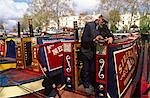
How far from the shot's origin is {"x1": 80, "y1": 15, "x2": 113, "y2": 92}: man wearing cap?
4484 mm

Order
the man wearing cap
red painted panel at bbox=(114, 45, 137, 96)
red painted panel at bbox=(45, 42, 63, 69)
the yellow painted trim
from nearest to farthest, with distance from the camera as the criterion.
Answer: red painted panel at bbox=(114, 45, 137, 96) → the man wearing cap → red painted panel at bbox=(45, 42, 63, 69) → the yellow painted trim

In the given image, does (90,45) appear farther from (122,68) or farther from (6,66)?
(6,66)

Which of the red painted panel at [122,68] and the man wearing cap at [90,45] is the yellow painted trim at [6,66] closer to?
the man wearing cap at [90,45]

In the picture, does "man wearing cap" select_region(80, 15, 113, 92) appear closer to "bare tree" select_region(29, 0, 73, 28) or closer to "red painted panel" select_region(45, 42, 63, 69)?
"red painted panel" select_region(45, 42, 63, 69)

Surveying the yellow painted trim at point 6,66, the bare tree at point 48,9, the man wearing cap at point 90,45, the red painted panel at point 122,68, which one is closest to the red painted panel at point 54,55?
the man wearing cap at point 90,45

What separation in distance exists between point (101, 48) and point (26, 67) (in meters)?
3.71

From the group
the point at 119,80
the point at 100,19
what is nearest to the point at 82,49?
the point at 100,19

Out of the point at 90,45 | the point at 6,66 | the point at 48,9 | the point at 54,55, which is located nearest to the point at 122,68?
the point at 90,45

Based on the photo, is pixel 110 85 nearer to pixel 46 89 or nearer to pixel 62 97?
pixel 62 97

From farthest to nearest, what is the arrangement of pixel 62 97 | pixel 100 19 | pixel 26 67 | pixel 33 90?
1. pixel 26 67
2. pixel 33 90
3. pixel 62 97
4. pixel 100 19

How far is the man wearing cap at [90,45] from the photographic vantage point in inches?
177

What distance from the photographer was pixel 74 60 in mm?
4863

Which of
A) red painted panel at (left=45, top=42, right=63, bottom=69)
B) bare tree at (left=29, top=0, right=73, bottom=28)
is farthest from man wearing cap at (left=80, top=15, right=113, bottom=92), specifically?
bare tree at (left=29, top=0, right=73, bottom=28)

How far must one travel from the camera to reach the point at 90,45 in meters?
4.67
